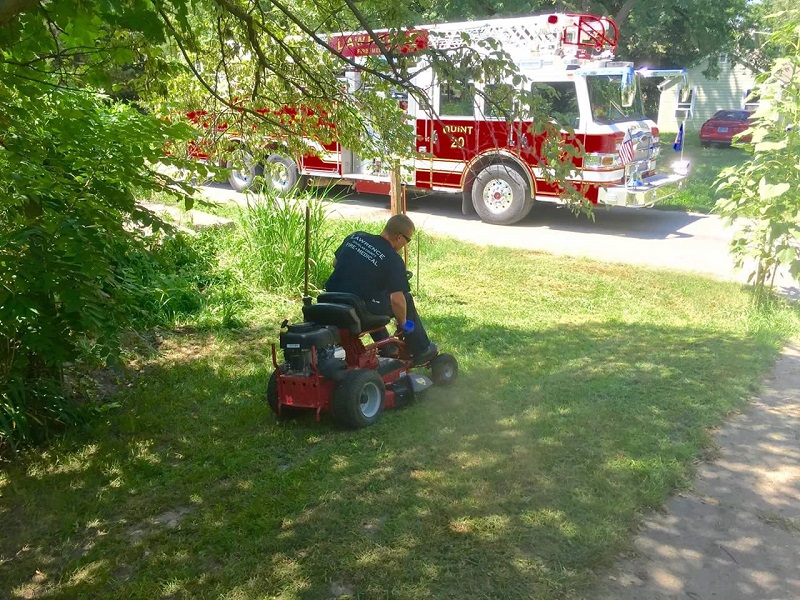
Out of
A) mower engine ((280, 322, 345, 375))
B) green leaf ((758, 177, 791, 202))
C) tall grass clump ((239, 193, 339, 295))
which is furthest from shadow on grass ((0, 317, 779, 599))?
tall grass clump ((239, 193, 339, 295))

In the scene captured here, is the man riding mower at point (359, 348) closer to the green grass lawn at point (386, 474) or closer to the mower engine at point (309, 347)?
the mower engine at point (309, 347)

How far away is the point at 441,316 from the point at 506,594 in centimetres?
443

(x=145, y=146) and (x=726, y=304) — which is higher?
(x=145, y=146)

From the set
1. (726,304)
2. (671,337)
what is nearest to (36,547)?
(671,337)

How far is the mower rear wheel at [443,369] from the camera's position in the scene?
218 inches

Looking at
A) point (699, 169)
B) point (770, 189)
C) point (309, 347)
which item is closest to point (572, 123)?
point (770, 189)

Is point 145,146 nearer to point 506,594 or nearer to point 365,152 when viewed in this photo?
point 365,152

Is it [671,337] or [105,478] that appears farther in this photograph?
[671,337]

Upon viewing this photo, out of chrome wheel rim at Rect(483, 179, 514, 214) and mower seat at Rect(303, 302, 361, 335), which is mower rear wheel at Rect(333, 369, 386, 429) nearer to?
mower seat at Rect(303, 302, 361, 335)

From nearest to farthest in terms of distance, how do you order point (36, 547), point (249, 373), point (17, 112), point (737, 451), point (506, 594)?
point (506, 594), point (17, 112), point (36, 547), point (737, 451), point (249, 373)

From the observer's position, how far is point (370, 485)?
410cm

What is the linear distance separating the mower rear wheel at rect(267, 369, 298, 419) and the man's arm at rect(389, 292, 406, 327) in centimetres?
92

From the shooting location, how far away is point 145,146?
4.09 m

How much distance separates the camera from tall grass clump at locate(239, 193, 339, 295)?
8.01 meters
